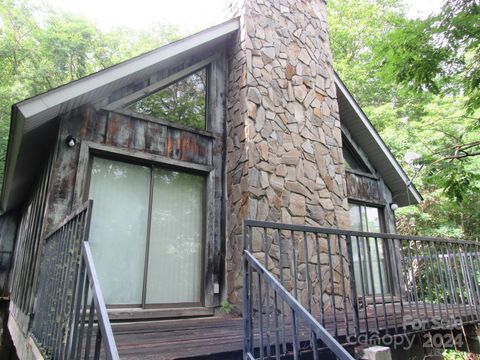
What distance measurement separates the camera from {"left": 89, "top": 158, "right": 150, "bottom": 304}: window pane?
165 inches

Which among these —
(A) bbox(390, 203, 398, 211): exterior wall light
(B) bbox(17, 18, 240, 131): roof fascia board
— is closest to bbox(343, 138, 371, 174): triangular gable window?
(A) bbox(390, 203, 398, 211): exterior wall light

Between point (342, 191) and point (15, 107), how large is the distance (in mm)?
5060

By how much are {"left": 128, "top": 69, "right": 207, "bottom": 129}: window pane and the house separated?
0.02 m

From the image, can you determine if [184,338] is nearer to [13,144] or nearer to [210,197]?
[210,197]

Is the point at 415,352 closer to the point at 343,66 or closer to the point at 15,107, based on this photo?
the point at 15,107

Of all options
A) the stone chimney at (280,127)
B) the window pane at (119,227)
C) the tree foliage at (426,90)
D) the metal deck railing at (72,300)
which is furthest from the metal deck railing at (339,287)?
the tree foliage at (426,90)

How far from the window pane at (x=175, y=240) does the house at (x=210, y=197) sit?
2 cm

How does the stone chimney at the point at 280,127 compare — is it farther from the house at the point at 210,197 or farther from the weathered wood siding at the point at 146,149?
the weathered wood siding at the point at 146,149

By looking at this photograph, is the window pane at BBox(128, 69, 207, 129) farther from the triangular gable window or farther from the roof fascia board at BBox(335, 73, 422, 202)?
the triangular gable window

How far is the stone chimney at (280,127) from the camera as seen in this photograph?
5.07 meters

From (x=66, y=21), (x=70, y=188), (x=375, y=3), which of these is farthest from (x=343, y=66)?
(x=70, y=188)

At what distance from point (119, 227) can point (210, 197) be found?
1422mm

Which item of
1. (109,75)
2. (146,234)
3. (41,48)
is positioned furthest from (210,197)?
(41,48)

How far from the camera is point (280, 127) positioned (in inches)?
223
